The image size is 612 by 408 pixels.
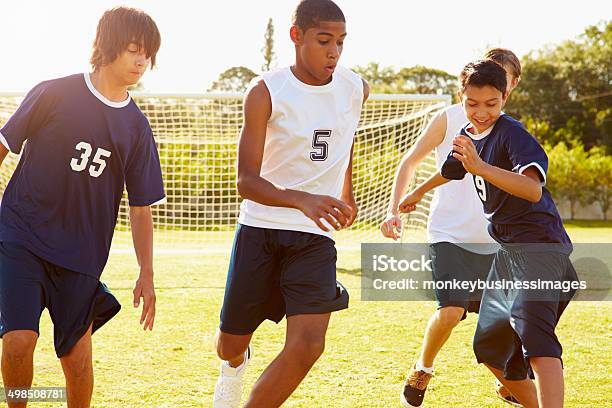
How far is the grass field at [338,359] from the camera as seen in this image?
4832 millimetres

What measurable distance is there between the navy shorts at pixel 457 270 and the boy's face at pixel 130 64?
84.2 inches

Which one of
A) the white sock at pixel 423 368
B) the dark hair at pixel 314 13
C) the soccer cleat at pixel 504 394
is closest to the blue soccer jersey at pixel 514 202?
the dark hair at pixel 314 13

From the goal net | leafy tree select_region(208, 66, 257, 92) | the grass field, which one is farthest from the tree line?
the grass field

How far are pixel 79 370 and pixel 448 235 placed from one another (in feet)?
7.86

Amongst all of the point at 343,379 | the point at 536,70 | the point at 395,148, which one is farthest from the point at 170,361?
the point at 536,70

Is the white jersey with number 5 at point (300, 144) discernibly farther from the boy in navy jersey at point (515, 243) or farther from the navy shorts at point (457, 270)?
the navy shorts at point (457, 270)

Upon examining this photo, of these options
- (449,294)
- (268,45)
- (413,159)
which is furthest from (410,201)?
(268,45)

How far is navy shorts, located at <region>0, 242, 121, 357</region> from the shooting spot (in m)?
3.47

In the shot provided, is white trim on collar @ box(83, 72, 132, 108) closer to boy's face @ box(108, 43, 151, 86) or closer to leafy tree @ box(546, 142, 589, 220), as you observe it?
boy's face @ box(108, 43, 151, 86)

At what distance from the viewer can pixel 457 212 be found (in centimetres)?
521

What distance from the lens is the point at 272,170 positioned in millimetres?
3873

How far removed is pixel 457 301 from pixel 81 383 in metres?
2.14

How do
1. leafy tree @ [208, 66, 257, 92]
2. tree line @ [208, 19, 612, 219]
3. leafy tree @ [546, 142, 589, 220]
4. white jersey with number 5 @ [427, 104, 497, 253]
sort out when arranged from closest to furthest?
white jersey with number 5 @ [427, 104, 497, 253] → leafy tree @ [546, 142, 589, 220] → tree line @ [208, 19, 612, 219] → leafy tree @ [208, 66, 257, 92]

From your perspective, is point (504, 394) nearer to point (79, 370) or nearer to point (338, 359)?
point (338, 359)
